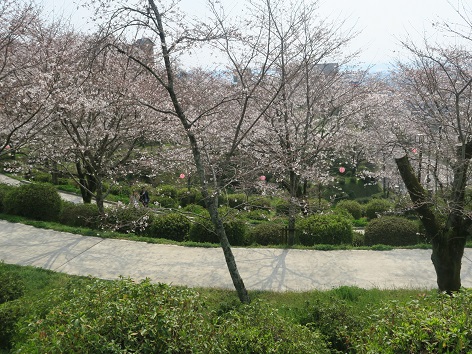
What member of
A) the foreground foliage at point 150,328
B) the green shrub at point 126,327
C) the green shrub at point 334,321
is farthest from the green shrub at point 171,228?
the green shrub at point 126,327

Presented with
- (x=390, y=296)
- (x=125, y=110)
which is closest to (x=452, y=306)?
(x=390, y=296)

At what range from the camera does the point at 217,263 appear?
317 inches

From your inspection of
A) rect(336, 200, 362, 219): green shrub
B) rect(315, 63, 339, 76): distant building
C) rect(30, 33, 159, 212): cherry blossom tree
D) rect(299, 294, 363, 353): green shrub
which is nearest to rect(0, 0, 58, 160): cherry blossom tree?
rect(30, 33, 159, 212): cherry blossom tree

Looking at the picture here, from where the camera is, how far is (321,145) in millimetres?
10750

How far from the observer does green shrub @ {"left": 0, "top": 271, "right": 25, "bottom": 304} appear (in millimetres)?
5410

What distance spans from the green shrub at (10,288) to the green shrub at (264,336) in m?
3.55

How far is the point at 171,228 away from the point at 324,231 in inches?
145

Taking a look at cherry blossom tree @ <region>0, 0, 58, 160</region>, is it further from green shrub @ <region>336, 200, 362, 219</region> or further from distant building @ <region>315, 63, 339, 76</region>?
green shrub @ <region>336, 200, 362, 219</region>

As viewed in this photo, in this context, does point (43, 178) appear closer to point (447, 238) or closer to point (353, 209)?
point (353, 209)

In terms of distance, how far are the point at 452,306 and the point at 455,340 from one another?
593 mm

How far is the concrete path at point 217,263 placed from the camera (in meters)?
7.25

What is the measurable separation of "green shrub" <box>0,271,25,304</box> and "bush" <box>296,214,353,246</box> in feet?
20.0

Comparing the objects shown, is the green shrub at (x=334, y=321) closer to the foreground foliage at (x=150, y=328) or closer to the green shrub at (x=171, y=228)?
the foreground foliage at (x=150, y=328)

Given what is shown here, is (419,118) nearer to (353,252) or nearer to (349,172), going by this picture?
(353,252)
